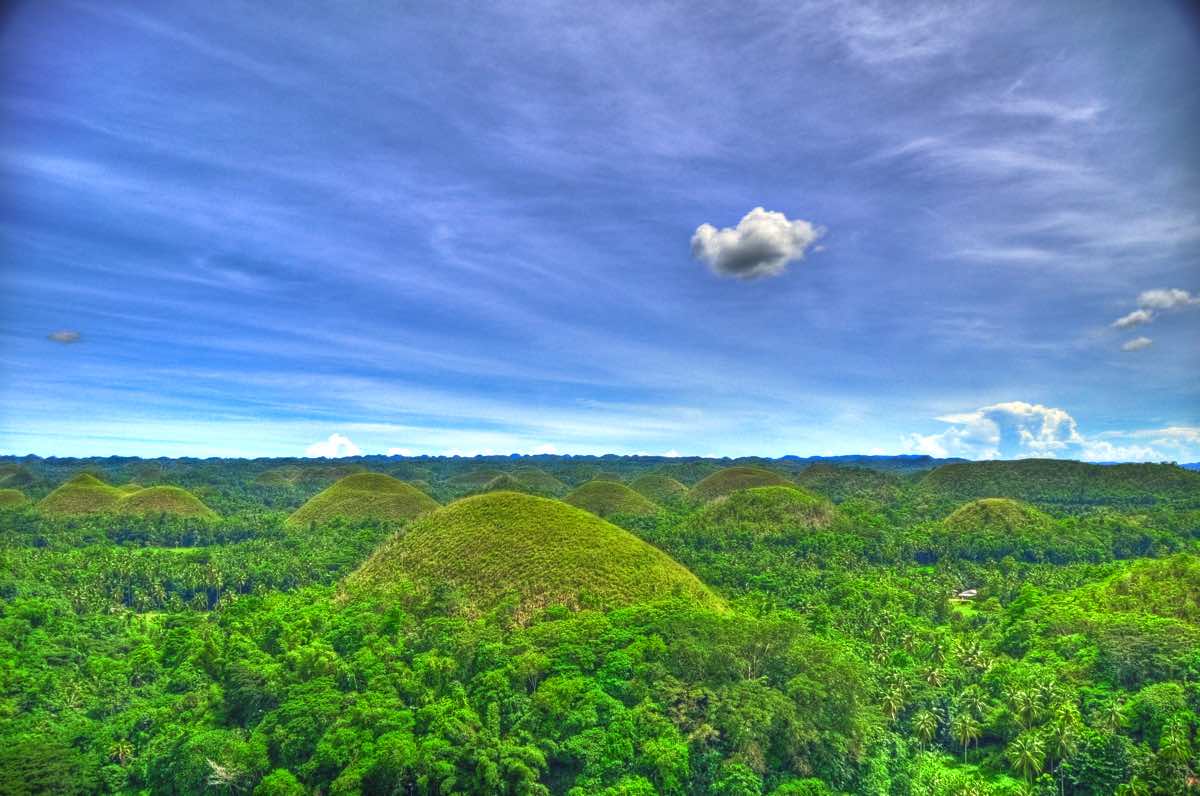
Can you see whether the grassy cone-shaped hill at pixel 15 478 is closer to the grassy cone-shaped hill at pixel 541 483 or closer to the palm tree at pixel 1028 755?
the grassy cone-shaped hill at pixel 541 483

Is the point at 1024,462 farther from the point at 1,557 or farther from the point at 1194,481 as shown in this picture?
the point at 1,557

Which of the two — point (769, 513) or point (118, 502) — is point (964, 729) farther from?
point (118, 502)

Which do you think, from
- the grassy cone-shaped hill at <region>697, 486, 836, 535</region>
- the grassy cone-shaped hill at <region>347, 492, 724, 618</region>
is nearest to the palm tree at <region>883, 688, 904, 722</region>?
the grassy cone-shaped hill at <region>347, 492, 724, 618</region>

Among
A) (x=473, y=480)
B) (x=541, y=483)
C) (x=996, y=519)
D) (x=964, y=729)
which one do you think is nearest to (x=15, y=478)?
(x=473, y=480)

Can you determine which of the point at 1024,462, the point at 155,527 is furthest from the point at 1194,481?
the point at 155,527

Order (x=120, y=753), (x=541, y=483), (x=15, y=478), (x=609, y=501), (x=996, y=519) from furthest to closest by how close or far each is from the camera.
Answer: (x=541, y=483) < (x=15, y=478) < (x=609, y=501) < (x=996, y=519) < (x=120, y=753)
